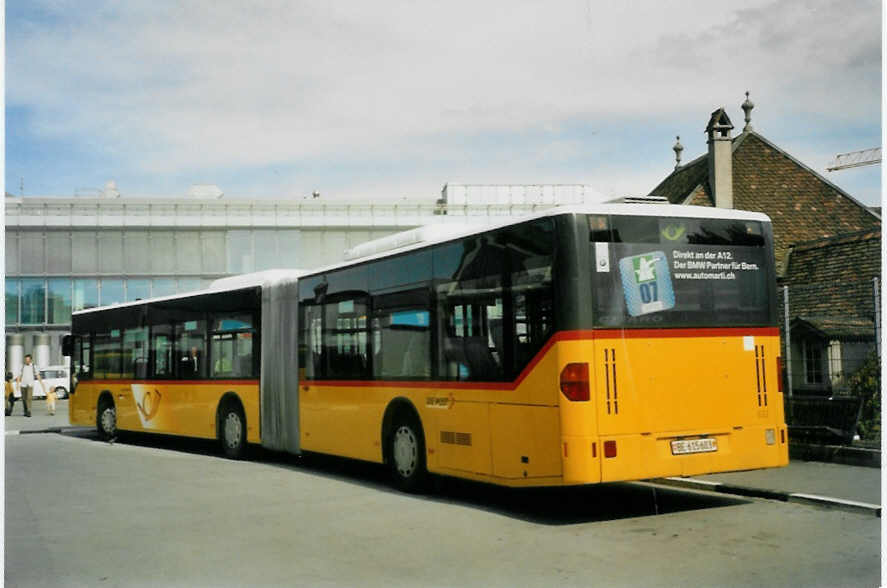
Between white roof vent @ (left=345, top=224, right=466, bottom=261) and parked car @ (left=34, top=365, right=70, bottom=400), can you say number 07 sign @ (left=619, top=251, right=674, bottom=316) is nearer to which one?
white roof vent @ (left=345, top=224, right=466, bottom=261)

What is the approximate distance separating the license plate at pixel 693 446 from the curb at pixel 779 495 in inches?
54.9

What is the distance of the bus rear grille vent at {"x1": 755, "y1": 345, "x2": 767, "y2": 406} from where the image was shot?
992 centimetres

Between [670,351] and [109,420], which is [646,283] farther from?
[109,420]

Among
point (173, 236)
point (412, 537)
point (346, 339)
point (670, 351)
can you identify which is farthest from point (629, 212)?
point (173, 236)

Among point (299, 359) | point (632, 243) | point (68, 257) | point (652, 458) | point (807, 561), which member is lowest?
point (807, 561)

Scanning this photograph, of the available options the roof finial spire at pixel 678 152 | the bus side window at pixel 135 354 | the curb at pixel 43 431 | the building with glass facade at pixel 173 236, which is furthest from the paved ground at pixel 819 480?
the building with glass facade at pixel 173 236

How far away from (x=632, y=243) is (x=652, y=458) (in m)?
2.02

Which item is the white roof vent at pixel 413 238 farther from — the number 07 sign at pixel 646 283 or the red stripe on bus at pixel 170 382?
the red stripe on bus at pixel 170 382

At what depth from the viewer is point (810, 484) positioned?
11.2 meters

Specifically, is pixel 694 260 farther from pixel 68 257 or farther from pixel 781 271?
pixel 68 257

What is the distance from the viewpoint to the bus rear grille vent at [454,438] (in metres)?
10.6

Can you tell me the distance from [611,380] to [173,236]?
44314 millimetres

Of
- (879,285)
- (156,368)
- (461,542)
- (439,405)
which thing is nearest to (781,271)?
(879,285)

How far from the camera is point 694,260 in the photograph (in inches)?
380
